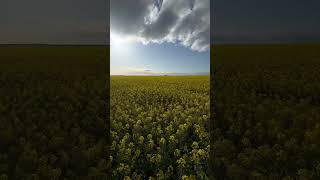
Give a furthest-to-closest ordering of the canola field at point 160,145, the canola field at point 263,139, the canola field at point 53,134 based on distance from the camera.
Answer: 1. the canola field at point 160,145
2. the canola field at point 263,139
3. the canola field at point 53,134

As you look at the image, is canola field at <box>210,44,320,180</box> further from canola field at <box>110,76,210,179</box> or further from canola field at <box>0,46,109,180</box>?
canola field at <box>0,46,109,180</box>

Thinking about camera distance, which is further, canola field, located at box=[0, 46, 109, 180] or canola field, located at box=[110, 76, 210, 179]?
canola field, located at box=[110, 76, 210, 179]

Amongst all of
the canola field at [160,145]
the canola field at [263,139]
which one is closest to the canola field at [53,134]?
the canola field at [160,145]

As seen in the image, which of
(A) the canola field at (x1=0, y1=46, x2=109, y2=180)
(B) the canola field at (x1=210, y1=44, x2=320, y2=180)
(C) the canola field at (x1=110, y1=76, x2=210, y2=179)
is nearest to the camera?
(A) the canola field at (x1=0, y1=46, x2=109, y2=180)

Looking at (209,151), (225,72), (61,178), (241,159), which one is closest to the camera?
(61,178)

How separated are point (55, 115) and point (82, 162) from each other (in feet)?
8.79

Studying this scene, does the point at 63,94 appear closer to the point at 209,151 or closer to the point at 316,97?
the point at 209,151

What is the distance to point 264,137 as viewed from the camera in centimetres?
785

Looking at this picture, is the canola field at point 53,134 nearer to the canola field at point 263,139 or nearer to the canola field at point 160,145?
the canola field at point 160,145

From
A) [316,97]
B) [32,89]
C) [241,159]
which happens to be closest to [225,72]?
[316,97]

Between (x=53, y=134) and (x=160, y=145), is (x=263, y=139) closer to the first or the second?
(x=160, y=145)

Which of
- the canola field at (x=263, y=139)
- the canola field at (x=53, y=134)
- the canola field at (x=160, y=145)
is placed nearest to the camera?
the canola field at (x=53, y=134)

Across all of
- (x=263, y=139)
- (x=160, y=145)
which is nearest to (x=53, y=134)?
(x=160, y=145)

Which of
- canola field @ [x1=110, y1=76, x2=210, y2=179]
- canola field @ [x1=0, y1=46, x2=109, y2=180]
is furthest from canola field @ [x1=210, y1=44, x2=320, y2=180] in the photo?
canola field @ [x1=0, y1=46, x2=109, y2=180]
